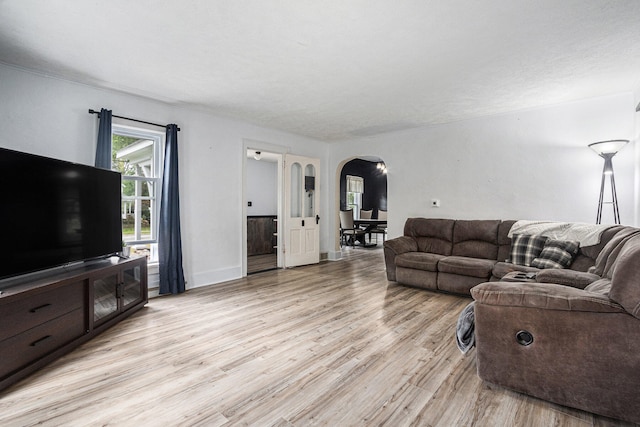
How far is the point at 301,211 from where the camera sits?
5938 millimetres

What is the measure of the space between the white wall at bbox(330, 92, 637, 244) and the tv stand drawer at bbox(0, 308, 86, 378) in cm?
477

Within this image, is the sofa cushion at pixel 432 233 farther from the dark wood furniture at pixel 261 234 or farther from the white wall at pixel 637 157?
the dark wood furniture at pixel 261 234

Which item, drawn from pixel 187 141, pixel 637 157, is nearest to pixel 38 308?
pixel 187 141

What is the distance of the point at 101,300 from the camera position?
2.74 m

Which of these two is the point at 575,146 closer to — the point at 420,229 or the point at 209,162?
the point at 420,229

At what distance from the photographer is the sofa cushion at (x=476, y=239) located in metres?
4.12

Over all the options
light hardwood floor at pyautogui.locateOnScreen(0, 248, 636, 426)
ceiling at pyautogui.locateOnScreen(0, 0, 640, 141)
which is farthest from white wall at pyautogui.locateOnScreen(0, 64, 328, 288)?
light hardwood floor at pyautogui.locateOnScreen(0, 248, 636, 426)

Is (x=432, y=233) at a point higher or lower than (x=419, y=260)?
higher

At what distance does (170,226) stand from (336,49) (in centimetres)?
302

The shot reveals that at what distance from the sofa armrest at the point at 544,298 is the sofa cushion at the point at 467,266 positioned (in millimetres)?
1900

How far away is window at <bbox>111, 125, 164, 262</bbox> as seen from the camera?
3762mm

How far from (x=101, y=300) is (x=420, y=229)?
4297mm

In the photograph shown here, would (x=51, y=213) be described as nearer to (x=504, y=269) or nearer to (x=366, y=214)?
(x=504, y=269)

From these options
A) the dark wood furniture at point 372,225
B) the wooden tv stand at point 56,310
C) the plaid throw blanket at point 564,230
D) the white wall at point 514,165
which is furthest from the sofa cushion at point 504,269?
the dark wood furniture at point 372,225
